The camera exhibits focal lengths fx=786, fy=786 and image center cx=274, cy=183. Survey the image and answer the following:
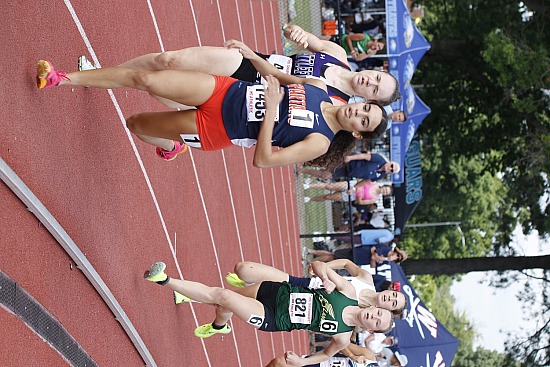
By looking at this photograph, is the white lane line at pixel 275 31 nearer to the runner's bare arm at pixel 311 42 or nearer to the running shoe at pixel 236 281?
the runner's bare arm at pixel 311 42

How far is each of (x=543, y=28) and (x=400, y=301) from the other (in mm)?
11528

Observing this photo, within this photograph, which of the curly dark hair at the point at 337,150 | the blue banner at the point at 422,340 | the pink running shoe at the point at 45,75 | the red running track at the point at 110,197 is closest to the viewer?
the red running track at the point at 110,197

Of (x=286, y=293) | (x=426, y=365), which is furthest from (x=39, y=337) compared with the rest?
(x=426, y=365)

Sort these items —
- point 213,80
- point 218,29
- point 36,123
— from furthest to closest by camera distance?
point 218,29 → point 213,80 → point 36,123

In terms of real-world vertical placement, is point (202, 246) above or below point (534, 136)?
above

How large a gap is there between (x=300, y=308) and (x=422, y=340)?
17.8 feet

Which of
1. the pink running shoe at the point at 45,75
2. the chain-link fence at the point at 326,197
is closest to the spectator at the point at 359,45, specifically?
the chain-link fence at the point at 326,197

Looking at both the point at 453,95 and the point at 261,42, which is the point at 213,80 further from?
the point at 453,95

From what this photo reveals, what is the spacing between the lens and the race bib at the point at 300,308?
7418mm

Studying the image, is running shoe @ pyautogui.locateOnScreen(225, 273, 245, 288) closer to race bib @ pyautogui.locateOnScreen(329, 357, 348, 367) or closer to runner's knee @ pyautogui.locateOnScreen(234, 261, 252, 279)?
runner's knee @ pyautogui.locateOnScreen(234, 261, 252, 279)

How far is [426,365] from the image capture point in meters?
12.2

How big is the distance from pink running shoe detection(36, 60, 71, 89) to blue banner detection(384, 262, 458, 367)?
8.31 metres

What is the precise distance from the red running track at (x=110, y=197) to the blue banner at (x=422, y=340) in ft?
8.05

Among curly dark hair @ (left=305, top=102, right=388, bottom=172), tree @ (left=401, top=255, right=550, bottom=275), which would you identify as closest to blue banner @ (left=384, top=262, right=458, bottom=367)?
tree @ (left=401, top=255, right=550, bottom=275)
